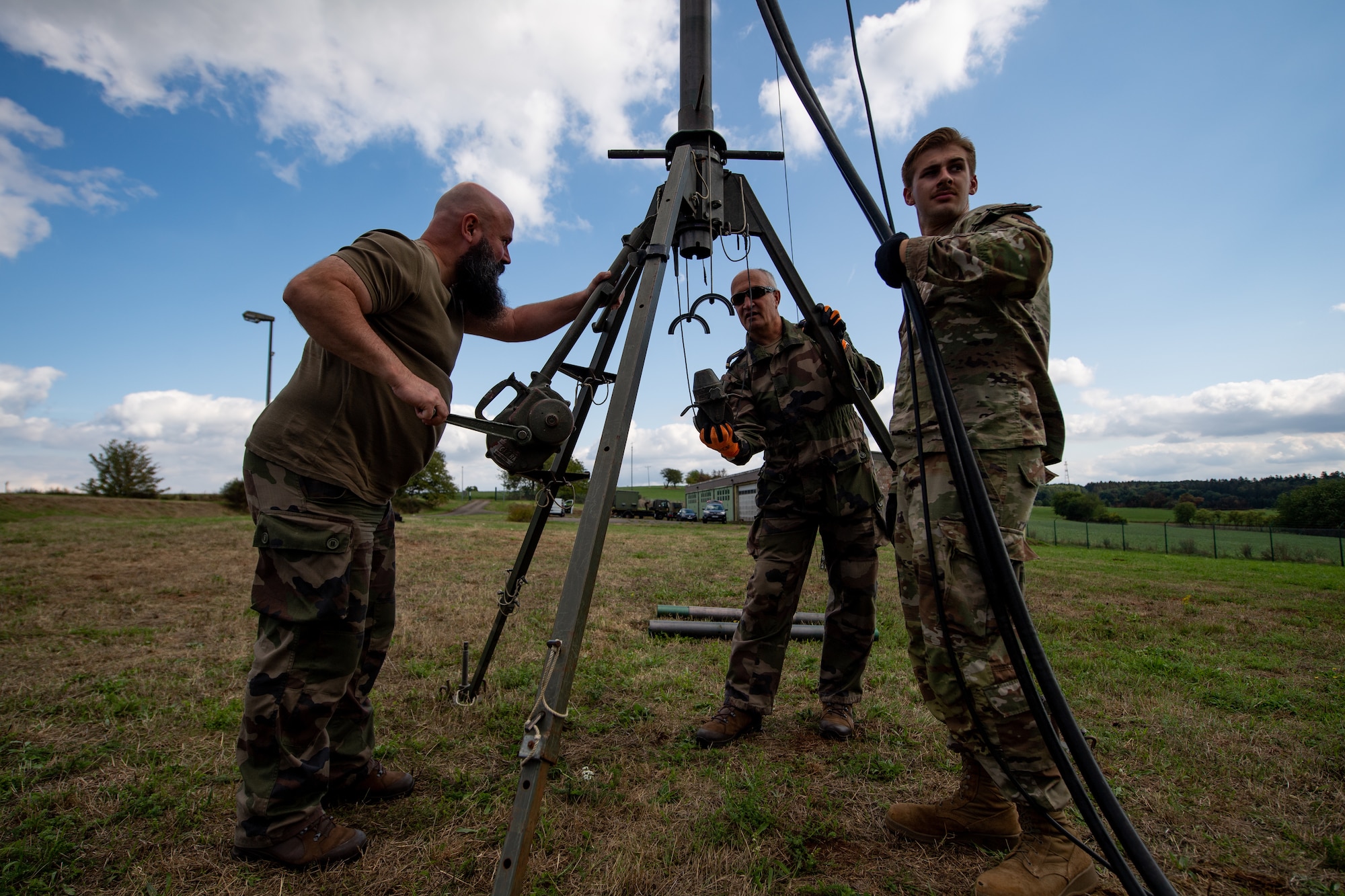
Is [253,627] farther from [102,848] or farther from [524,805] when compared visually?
[524,805]

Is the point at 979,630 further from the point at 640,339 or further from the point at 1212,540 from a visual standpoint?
the point at 1212,540

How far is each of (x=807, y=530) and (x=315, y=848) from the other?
2.48m

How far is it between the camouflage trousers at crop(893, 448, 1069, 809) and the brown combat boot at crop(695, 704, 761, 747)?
46.6 inches

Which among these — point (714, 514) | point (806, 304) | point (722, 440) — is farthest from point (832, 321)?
point (714, 514)

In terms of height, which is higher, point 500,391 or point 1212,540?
point 500,391

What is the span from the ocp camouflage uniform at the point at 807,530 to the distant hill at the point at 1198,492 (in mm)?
67653

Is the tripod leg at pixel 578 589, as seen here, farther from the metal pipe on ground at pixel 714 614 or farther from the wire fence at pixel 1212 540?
the wire fence at pixel 1212 540

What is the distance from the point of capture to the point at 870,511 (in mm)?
3385

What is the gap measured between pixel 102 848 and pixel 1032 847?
3.08m

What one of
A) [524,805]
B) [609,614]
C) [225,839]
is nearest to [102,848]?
[225,839]

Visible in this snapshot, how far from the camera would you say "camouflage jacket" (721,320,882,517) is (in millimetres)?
3342

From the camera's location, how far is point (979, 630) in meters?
2.01

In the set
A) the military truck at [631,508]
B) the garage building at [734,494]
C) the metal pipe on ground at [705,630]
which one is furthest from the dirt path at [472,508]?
the metal pipe on ground at [705,630]

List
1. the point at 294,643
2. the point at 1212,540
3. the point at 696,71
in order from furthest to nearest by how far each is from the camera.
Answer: the point at 1212,540, the point at 696,71, the point at 294,643
